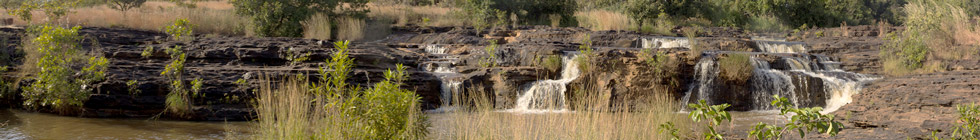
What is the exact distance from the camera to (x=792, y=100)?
11859 mm

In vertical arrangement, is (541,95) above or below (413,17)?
below

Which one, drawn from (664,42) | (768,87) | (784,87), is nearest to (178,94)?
(768,87)

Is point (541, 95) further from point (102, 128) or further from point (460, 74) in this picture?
point (102, 128)

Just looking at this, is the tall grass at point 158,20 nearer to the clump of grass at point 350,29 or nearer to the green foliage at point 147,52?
the clump of grass at point 350,29

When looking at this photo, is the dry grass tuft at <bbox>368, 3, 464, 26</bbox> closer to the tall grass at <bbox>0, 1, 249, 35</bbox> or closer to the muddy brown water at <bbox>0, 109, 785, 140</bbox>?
the tall grass at <bbox>0, 1, 249, 35</bbox>

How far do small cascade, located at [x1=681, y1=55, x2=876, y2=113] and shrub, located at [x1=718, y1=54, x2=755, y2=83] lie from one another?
0.12 metres

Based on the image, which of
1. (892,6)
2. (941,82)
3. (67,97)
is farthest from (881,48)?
(892,6)

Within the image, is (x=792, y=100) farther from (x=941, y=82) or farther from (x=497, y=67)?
(x=497, y=67)

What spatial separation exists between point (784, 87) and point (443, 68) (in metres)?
5.76

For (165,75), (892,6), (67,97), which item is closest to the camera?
(67,97)

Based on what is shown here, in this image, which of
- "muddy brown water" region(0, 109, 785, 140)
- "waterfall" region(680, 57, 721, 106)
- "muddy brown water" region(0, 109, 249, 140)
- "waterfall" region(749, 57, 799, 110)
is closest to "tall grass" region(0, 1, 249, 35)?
"muddy brown water" region(0, 109, 785, 140)

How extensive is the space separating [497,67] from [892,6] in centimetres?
3310

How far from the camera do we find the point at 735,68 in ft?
38.5

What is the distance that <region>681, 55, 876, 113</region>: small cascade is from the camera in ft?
38.6
